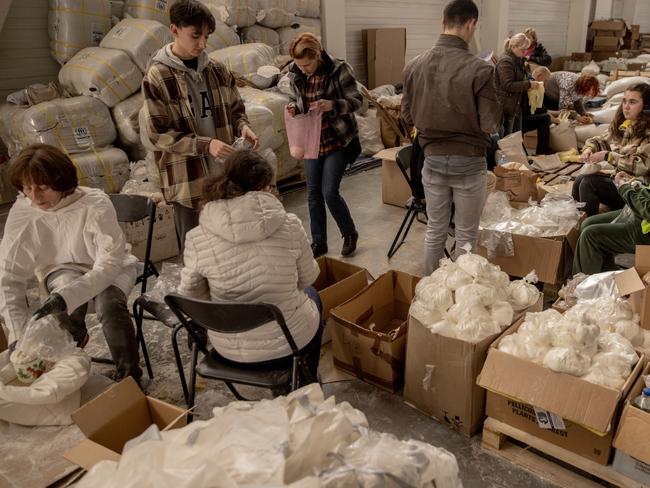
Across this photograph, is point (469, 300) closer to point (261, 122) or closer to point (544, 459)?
point (544, 459)

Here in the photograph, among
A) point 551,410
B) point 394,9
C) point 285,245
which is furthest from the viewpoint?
point 394,9

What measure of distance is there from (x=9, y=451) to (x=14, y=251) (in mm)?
792

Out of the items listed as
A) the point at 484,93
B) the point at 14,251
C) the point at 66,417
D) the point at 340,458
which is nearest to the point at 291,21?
the point at 484,93

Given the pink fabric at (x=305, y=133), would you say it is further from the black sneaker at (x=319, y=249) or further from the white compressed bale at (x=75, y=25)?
the white compressed bale at (x=75, y=25)

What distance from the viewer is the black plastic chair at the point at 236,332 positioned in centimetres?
167

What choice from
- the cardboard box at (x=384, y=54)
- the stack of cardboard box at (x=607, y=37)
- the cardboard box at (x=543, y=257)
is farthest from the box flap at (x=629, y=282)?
the stack of cardboard box at (x=607, y=37)

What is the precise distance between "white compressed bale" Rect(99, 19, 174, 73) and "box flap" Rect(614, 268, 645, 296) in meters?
4.15

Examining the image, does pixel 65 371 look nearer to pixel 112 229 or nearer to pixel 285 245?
pixel 112 229

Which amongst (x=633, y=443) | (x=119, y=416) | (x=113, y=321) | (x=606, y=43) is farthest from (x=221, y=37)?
(x=606, y=43)

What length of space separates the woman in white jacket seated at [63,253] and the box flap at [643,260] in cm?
219

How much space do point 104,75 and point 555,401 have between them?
4375mm

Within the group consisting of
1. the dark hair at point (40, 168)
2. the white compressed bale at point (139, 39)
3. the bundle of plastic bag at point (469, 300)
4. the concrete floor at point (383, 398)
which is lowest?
the concrete floor at point (383, 398)

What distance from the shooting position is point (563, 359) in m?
1.74

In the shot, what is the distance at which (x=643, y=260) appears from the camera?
2.19m
